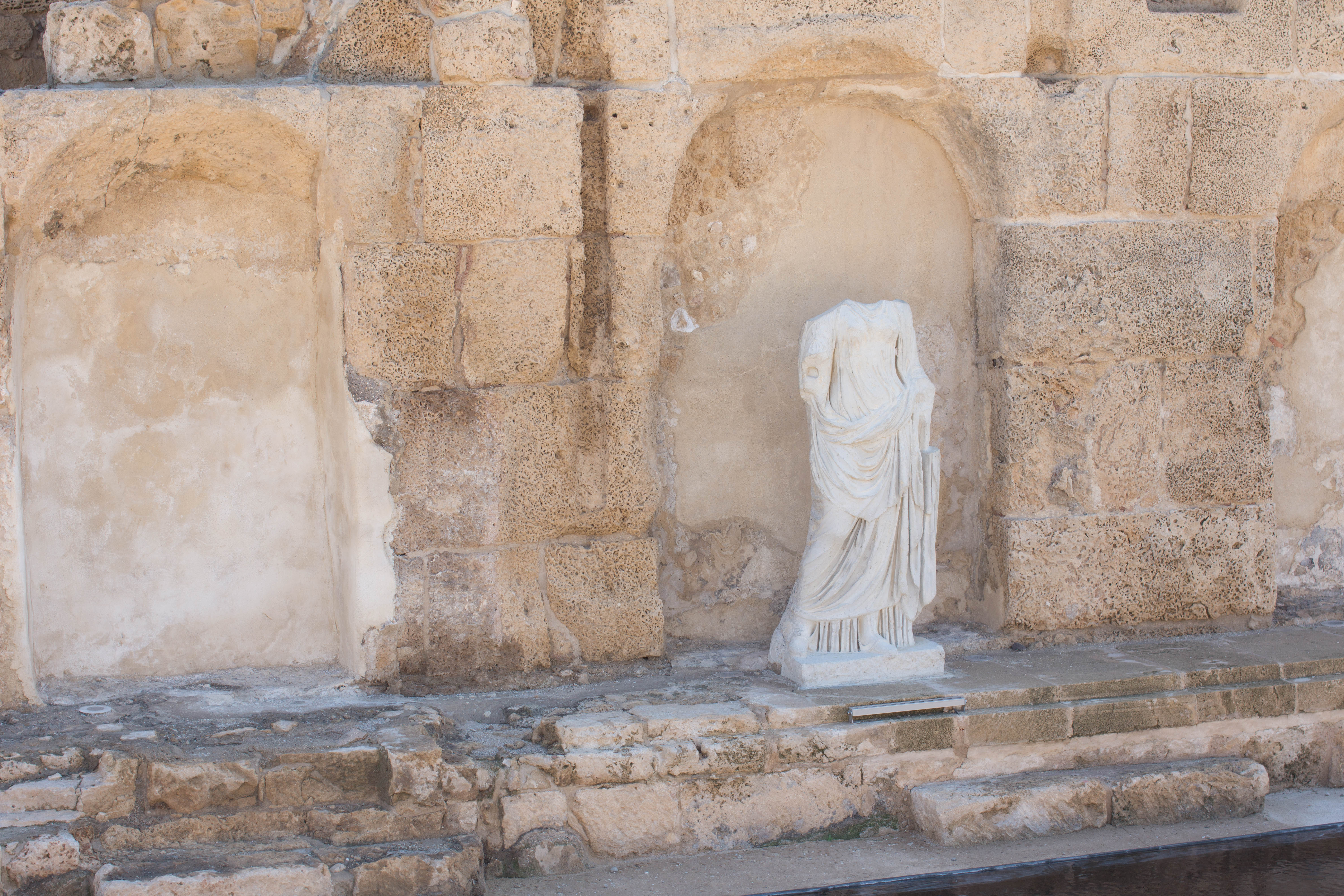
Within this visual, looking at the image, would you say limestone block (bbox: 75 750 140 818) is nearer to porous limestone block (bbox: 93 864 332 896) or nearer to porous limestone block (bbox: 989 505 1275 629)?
porous limestone block (bbox: 93 864 332 896)

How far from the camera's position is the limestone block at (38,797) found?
4.01 m

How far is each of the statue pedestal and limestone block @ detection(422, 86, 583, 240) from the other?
1.79 m

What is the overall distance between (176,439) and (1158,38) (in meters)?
3.99

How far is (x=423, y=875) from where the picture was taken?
4.07 m

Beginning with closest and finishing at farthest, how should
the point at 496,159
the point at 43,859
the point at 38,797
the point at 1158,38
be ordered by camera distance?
the point at 43,859 < the point at 38,797 < the point at 496,159 < the point at 1158,38

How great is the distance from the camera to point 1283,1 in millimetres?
5336

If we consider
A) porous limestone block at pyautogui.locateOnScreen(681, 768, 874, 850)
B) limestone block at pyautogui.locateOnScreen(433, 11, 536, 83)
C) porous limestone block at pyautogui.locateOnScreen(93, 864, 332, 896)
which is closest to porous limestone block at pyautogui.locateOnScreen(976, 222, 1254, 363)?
porous limestone block at pyautogui.locateOnScreen(681, 768, 874, 850)

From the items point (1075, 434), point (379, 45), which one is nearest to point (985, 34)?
point (1075, 434)

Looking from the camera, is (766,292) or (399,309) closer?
(399,309)

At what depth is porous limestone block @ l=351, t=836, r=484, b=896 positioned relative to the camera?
4.03 metres

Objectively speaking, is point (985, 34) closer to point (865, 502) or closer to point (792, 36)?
point (792, 36)

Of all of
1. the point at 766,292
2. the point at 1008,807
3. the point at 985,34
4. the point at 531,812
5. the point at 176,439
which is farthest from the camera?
the point at 766,292

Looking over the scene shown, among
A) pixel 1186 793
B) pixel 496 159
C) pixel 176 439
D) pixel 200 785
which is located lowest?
pixel 1186 793

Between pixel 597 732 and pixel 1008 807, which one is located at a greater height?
pixel 597 732
